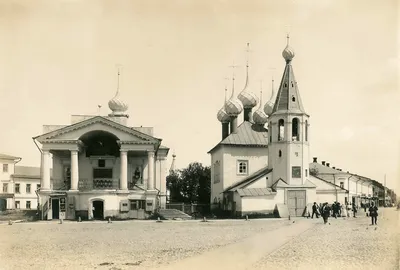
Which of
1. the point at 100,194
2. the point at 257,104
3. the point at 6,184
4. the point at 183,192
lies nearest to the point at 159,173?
the point at 100,194

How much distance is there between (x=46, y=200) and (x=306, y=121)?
64.7 ft

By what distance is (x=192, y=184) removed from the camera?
2862 inches

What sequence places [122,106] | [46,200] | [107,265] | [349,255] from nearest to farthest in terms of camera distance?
[107,265] < [349,255] < [46,200] < [122,106]

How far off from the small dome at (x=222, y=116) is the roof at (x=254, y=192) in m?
14.9

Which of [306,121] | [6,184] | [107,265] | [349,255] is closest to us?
[107,265]

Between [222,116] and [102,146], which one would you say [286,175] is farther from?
[222,116]

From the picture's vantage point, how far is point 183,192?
73188mm

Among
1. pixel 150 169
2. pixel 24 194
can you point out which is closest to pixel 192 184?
pixel 24 194

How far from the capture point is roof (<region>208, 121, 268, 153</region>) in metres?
49.8

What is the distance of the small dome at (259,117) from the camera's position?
181ft

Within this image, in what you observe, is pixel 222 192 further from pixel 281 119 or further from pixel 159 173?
pixel 281 119

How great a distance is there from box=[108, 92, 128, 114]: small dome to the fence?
8.90m

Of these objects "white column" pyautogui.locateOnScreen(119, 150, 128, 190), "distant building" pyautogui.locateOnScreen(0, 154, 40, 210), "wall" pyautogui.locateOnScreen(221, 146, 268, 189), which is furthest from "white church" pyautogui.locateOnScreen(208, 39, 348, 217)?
"distant building" pyautogui.locateOnScreen(0, 154, 40, 210)

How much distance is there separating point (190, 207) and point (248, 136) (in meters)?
8.02
